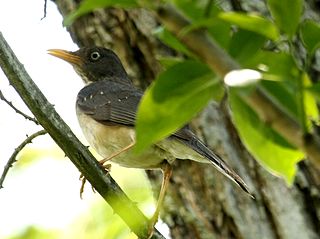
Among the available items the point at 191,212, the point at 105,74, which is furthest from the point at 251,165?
the point at 105,74

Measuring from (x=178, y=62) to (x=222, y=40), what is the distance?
8cm

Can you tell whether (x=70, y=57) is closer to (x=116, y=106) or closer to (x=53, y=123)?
(x=116, y=106)

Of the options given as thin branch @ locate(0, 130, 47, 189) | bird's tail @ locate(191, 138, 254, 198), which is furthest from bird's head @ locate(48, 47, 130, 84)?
thin branch @ locate(0, 130, 47, 189)

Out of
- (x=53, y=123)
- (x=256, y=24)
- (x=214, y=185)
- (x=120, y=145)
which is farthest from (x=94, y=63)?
(x=256, y=24)

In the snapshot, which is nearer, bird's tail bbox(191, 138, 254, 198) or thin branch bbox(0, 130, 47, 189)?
thin branch bbox(0, 130, 47, 189)

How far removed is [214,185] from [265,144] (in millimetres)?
4408

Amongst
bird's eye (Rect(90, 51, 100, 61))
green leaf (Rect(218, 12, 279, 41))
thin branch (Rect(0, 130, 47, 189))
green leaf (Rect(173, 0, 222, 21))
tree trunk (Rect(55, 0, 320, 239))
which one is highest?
green leaf (Rect(173, 0, 222, 21))

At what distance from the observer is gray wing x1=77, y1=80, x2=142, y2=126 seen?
5410 millimetres

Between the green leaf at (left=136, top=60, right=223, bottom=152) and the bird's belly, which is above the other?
the green leaf at (left=136, top=60, right=223, bottom=152)

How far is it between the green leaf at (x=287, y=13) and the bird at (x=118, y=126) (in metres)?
3.23

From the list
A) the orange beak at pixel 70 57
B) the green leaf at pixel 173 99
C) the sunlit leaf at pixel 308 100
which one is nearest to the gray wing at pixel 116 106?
the orange beak at pixel 70 57

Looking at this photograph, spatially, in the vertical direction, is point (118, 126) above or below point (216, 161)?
above

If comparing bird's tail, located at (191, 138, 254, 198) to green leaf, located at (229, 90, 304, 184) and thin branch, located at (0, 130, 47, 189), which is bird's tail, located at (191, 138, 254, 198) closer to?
thin branch, located at (0, 130, 47, 189)

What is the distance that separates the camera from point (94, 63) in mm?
6609
